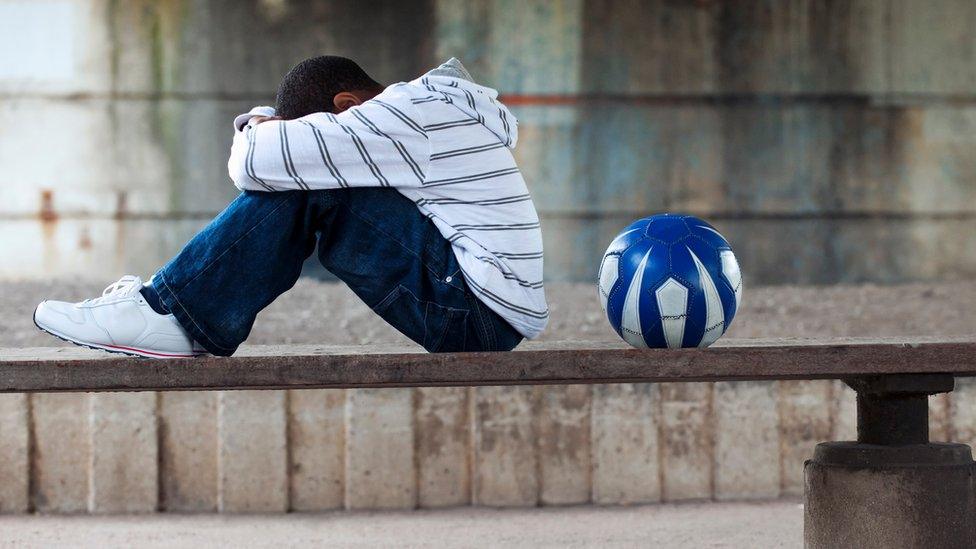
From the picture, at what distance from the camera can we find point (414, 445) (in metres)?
4.48

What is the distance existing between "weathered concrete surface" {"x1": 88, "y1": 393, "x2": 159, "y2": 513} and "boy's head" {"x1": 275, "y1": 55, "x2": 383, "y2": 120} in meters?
2.02

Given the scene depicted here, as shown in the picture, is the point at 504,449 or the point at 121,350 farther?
the point at 504,449

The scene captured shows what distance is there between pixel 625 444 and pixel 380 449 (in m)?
0.86

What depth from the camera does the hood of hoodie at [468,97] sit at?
8.80ft

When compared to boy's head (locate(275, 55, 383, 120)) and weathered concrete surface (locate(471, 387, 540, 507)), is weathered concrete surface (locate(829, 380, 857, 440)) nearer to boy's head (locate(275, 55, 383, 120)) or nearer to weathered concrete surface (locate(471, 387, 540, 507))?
weathered concrete surface (locate(471, 387, 540, 507))

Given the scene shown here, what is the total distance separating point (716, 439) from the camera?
14.8 ft

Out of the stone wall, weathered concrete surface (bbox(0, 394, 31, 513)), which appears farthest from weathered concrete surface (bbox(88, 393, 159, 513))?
weathered concrete surface (bbox(0, 394, 31, 513))

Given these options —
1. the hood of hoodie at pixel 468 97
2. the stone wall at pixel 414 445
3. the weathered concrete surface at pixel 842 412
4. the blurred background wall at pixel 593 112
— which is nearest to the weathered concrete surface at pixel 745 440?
the stone wall at pixel 414 445

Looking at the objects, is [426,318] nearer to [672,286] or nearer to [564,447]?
[672,286]

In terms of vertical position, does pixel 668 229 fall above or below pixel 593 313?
above

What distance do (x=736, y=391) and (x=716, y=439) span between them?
0.60 feet

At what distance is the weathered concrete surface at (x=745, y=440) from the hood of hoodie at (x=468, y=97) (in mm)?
2000

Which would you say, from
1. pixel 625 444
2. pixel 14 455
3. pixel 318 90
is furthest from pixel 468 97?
pixel 14 455

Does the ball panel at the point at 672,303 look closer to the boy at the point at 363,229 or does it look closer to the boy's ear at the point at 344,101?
the boy at the point at 363,229
